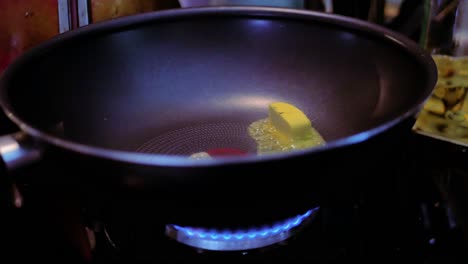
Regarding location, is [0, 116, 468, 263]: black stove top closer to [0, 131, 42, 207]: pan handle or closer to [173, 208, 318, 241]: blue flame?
[173, 208, 318, 241]: blue flame

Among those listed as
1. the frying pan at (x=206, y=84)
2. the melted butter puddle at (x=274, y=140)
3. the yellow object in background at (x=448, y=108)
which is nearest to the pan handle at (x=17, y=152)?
the frying pan at (x=206, y=84)

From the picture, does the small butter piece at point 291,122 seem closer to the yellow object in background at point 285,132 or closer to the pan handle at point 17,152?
the yellow object in background at point 285,132

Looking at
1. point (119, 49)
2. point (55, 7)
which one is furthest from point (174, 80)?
point (55, 7)

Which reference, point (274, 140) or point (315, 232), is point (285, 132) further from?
point (315, 232)

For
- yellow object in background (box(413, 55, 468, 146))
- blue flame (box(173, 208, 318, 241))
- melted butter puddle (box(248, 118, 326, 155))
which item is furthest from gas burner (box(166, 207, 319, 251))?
yellow object in background (box(413, 55, 468, 146))

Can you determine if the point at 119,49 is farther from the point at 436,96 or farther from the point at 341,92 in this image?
the point at 436,96
